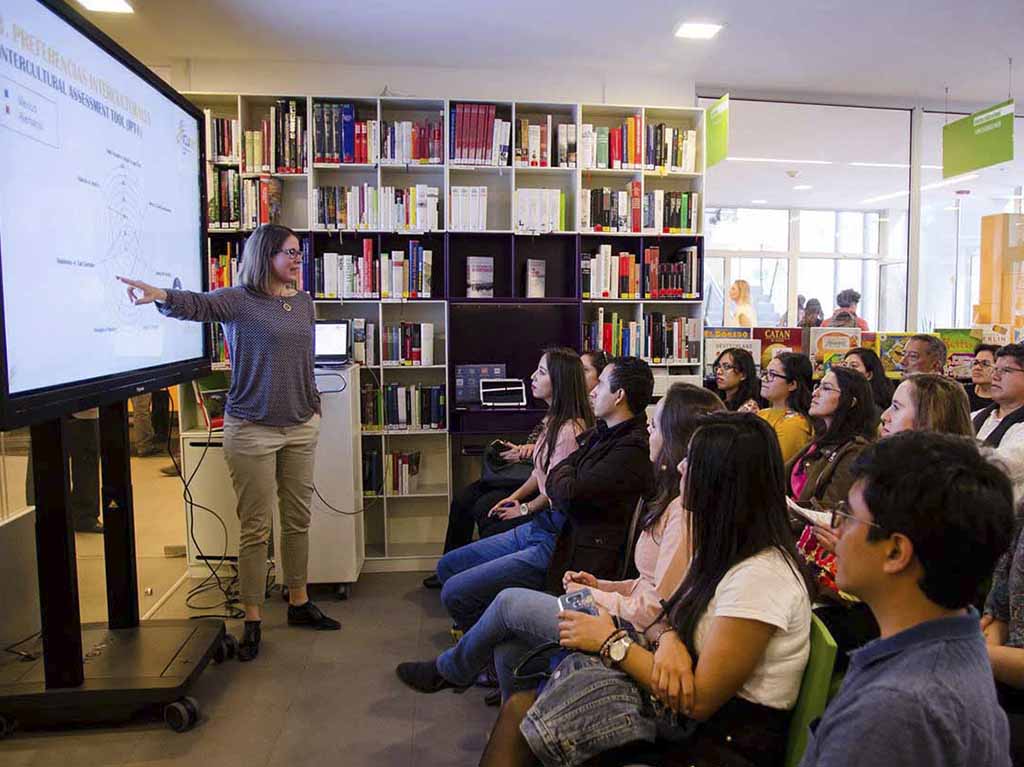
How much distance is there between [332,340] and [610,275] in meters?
1.77

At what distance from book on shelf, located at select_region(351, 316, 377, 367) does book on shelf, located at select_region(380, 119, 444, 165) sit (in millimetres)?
951

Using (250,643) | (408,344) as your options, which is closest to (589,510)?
(250,643)

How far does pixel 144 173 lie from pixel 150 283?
1.28 ft

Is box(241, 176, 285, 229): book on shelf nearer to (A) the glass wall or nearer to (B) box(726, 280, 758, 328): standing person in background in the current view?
(A) the glass wall

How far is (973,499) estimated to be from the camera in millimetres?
912

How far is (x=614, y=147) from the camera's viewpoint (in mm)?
4434

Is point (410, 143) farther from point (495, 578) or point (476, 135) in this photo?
point (495, 578)

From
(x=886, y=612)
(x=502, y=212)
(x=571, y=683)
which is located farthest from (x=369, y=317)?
(x=886, y=612)

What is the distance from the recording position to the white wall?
4352 mm

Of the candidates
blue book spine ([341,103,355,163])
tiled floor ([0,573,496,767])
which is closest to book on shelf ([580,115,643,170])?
blue book spine ([341,103,355,163])

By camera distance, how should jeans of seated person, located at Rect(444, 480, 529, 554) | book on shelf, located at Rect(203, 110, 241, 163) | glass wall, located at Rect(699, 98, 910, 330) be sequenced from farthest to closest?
1. glass wall, located at Rect(699, 98, 910, 330)
2. book on shelf, located at Rect(203, 110, 241, 163)
3. jeans of seated person, located at Rect(444, 480, 529, 554)

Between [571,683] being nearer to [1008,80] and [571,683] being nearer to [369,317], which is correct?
[369,317]

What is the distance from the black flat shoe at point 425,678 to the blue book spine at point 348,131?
2859 mm

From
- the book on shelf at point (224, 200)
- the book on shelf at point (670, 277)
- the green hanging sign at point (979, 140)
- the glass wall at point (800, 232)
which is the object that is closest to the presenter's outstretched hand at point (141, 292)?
the book on shelf at point (224, 200)
